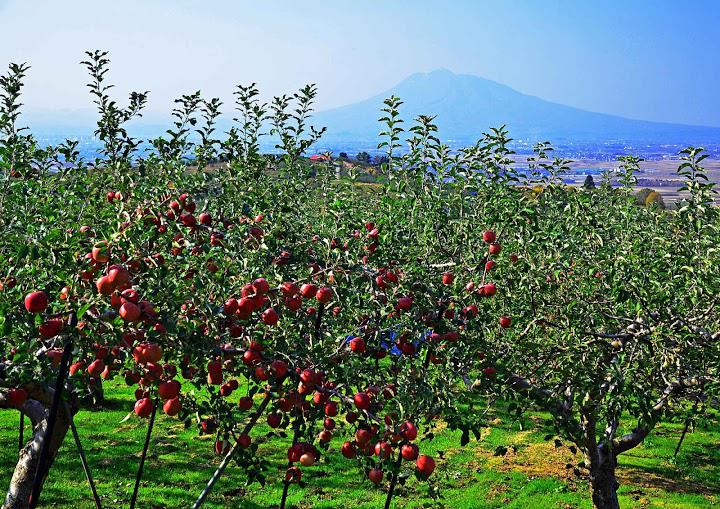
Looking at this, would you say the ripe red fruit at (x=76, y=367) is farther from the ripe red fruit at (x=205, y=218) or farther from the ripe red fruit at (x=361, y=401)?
the ripe red fruit at (x=361, y=401)

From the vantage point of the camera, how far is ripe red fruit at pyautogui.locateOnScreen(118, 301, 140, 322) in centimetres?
296

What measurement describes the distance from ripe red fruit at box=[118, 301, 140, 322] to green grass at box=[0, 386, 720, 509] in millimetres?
6882

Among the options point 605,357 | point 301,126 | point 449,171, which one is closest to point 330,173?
point 301,126

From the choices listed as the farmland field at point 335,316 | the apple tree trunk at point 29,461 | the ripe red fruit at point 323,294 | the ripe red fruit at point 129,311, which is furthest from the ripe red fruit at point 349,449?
the apple tree trunk at point 29,461

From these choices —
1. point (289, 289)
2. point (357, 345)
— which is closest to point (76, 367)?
point (289, 289)

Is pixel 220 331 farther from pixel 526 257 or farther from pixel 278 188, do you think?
pixel 526 257

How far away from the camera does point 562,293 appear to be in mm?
7398

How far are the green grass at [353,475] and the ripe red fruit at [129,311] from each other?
688 centimetres

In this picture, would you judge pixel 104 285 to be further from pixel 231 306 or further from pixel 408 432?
pixel 408 432

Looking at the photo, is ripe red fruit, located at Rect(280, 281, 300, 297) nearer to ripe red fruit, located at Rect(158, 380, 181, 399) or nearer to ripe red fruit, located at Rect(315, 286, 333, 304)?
ripe red fruit, located at Rect(315, 286, 333, 304)

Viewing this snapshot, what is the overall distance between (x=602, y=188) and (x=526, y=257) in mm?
6286

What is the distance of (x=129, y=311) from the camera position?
9.73ft

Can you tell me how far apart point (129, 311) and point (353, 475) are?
8804mm

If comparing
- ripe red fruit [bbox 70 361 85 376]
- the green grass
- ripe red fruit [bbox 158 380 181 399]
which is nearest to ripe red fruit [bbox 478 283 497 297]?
ripe red fruit [bbox 158 380 181 399]
